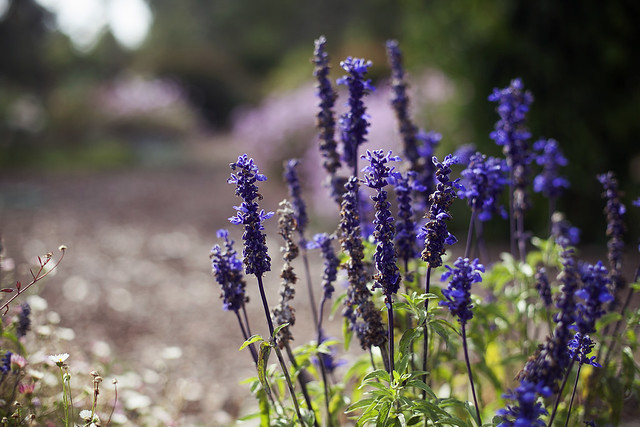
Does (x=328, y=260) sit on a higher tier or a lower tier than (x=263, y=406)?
higher

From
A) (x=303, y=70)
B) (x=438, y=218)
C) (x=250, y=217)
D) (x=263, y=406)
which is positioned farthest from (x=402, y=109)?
(x=303, y=70)

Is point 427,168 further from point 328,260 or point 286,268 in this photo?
point 286,268

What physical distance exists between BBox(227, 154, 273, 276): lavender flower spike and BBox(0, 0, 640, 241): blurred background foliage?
199 inches

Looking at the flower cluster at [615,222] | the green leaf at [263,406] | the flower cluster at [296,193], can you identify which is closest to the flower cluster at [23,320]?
the green leaf at [263,406]

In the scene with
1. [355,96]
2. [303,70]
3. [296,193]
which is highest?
[303,70]

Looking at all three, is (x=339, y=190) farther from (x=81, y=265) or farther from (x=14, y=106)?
(x=14, y=106)

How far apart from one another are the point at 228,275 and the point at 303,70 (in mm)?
14527

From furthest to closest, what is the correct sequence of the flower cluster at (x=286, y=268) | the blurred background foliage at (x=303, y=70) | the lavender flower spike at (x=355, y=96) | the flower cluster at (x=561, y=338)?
the blurred background foliage at (x=303, y=70) → the lavender flower spike at (x=355, y=96) → the flower cluster at (x=286, y=268) → the flower cluster at (x=561, y=338)

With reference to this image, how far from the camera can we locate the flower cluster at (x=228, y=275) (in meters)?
2.01

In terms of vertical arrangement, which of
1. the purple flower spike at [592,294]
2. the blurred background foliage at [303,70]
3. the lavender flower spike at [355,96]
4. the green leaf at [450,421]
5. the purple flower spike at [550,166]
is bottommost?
the green leaf at [450,421]

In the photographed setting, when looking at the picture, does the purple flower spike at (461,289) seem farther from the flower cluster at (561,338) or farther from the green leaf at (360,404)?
the green leaf at (360,404)

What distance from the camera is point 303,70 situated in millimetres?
15820

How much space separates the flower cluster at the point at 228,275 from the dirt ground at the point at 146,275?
129 cm

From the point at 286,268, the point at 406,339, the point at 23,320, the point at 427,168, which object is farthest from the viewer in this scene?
the point at 427,168
